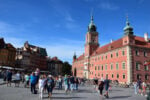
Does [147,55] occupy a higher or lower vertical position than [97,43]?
lower

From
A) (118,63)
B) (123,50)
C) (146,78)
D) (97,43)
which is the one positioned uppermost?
(97,43)

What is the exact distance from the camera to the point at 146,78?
4456 centimetres

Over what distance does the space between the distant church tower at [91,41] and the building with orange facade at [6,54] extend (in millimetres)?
30731

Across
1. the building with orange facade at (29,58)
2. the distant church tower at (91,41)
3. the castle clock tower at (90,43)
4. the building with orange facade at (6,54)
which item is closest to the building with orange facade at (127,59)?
the castle clock tower at (90,43)

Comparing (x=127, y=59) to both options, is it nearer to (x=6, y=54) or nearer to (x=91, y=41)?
(x=91, y=41)

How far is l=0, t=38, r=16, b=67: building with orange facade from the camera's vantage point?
63.2 m

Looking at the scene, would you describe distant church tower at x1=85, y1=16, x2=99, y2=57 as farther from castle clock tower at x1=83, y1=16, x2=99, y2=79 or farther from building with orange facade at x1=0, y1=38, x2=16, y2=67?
building with orange facade at x1=0, y1=38, x2=16, y2=67

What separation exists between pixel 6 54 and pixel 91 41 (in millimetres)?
34632

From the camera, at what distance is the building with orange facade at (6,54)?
207 ft

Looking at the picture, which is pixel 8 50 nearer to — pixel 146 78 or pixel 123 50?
pixel 123 50

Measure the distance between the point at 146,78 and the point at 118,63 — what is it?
8226mm

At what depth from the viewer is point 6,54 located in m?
65.1

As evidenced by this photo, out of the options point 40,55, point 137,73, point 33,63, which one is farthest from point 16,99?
point 40,55

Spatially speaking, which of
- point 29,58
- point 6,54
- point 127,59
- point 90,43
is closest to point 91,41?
point 90,43
